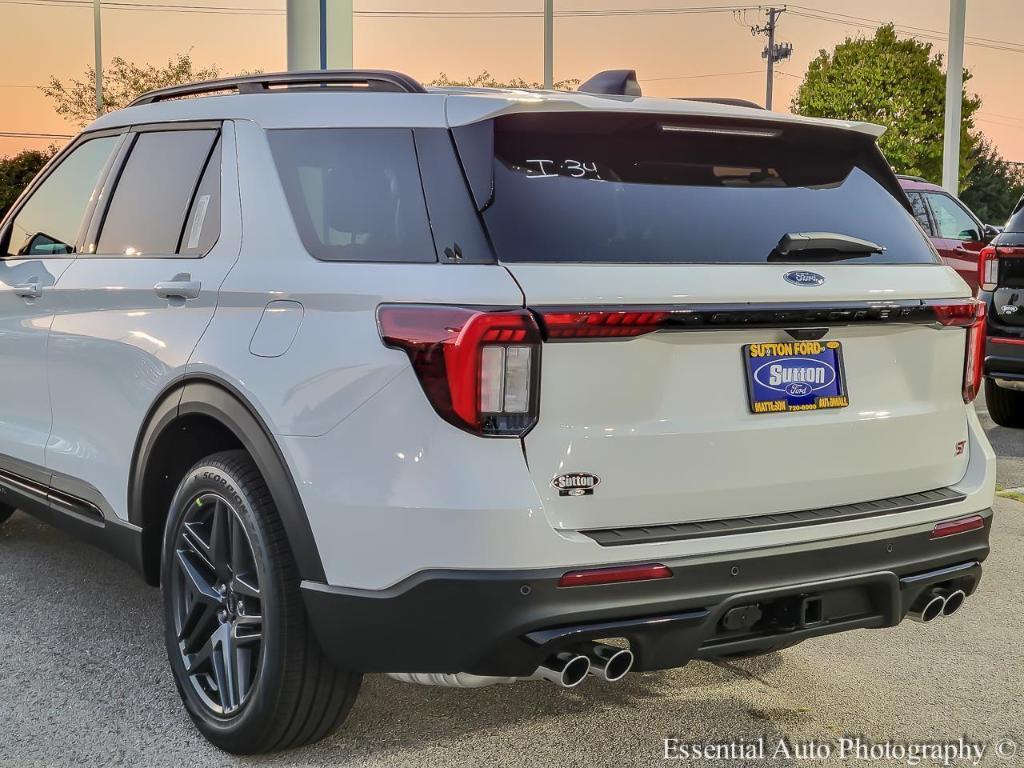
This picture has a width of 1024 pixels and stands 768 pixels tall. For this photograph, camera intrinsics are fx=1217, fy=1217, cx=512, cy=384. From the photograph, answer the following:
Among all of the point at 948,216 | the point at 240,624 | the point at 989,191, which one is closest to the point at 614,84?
the point at 240,624

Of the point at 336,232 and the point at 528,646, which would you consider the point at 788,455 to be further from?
the point at 336,232

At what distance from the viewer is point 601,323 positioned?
2801 mm

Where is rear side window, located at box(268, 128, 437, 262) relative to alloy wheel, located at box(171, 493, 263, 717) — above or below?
above

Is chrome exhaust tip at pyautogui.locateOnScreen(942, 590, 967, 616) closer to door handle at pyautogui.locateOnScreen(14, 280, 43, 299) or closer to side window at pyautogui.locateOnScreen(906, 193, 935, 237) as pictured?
door handle at pyautogui.locateOnScreen(14, 280, 43, 299)

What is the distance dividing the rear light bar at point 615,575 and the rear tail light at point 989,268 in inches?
258

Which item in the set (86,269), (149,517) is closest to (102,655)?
(149,517)

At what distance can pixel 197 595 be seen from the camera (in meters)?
3.55

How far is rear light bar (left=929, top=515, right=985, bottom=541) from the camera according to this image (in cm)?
329

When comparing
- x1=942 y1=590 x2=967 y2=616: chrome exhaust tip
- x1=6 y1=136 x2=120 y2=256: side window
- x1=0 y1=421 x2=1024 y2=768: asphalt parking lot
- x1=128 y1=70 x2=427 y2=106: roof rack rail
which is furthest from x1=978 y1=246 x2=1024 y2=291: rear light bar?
x1=6 y1=136 x2=120 y2=256: side window

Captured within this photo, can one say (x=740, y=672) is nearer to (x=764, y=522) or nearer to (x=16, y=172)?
(x=764, y=522)

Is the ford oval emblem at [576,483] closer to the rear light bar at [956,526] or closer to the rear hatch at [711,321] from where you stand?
the rear hatch at [711,321]

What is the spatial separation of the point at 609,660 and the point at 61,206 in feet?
10.0

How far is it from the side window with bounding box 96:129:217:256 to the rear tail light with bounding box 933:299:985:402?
7.17ft

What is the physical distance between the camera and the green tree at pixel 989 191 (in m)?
67.9
